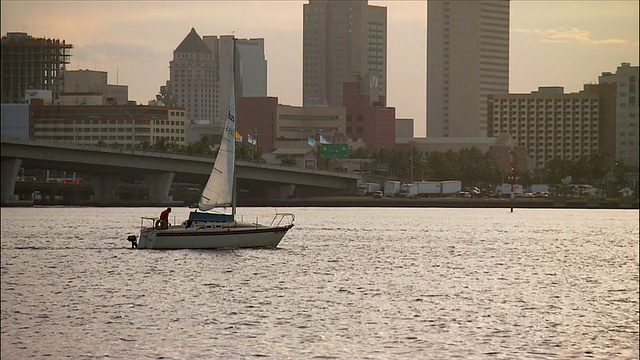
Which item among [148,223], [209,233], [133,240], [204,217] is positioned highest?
[204,217]

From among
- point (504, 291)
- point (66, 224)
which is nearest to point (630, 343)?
point (504, 291)

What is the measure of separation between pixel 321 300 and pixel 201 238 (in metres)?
31.2

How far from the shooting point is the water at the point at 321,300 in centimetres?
5753

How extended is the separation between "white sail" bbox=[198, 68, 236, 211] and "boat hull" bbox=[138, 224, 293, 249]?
623cm

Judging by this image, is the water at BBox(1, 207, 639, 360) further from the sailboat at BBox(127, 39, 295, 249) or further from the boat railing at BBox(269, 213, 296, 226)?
the boat railing at BBox(269, 213, 296, 226)

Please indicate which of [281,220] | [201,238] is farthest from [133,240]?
[281,220]

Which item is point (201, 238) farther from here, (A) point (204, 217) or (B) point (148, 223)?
(B) point (148, 223)

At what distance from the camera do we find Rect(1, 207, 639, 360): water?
57.5 meters

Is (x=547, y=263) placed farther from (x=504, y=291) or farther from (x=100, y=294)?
(x=100, y=294)

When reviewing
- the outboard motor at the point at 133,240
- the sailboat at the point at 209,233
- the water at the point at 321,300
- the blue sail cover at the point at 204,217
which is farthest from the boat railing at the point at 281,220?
the outboard motor at the point at 133,240

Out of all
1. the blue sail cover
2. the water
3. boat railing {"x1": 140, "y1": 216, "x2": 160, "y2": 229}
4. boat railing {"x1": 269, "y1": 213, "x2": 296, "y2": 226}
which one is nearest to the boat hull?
the blue sail cover

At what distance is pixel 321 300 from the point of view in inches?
2958

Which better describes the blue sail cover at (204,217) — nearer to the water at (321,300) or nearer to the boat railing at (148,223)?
the water at (321,300)

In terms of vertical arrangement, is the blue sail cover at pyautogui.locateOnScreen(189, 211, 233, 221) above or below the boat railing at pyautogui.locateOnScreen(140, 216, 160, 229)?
above
